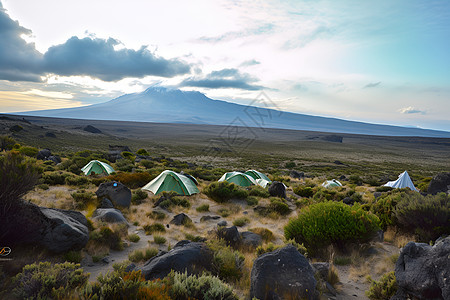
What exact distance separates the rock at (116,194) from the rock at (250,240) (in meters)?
6.83

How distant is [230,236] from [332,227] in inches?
128

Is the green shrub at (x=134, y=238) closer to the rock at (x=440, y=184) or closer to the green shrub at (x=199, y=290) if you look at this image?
the green shrub at (x=199, y=290)

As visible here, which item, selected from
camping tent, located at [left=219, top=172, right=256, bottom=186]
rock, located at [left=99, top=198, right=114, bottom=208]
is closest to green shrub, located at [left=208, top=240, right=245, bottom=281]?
rock, located at [left=99, top=198, right=114, bottom=208]

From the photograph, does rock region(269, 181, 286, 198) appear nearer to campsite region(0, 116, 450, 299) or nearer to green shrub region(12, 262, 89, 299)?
campsite region(0, 116, 450, 299)

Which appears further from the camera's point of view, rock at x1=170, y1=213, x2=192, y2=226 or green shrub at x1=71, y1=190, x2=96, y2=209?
green shrub at x1=71, y1=190, x2=96, y2=209

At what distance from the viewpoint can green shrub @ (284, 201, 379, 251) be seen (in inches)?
298

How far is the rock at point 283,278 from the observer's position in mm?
4426

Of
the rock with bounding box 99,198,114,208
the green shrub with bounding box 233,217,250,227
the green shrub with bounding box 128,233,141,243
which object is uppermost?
the rock with bounding box 99,198,114,208

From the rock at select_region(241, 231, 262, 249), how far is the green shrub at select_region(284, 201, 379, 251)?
101 centimetres

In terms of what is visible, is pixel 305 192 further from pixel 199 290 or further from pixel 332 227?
pixel 199 290

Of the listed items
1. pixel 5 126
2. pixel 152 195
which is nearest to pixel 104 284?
pixel 152 195

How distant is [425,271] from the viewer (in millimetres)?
4141

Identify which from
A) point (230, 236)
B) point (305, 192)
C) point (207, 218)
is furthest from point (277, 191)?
point (230, 236)

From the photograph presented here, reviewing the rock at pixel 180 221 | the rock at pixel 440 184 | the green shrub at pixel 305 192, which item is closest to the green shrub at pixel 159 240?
the rock at pixel 180 221
